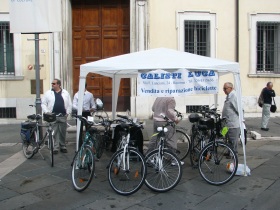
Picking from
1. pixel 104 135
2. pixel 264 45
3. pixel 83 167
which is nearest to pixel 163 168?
pixel 83 167

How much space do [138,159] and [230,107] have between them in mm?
2630

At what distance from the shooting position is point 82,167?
19.3 feet

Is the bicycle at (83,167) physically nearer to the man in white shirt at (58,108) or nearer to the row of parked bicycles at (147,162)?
the row of parked bicycles at (147,162)

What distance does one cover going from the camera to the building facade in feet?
44.0

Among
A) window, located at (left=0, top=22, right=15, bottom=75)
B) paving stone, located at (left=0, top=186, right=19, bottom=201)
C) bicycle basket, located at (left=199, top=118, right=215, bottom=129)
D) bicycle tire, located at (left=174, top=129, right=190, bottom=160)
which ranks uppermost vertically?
window, located at (left=0, top=22, right=15, bottom=75)

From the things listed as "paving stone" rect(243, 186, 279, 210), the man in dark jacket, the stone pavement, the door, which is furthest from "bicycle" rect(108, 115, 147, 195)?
the door

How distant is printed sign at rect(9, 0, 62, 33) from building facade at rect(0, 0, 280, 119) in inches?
179

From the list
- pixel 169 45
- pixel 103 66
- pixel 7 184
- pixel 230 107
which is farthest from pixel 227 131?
pixel 169 45

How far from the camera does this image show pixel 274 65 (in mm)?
→ 14555

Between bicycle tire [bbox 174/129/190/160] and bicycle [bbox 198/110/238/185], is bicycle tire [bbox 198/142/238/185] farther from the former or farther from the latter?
bicycle tire [bbox 174/129/190/160]

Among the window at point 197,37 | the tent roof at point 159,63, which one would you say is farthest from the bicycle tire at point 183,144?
the window at point 197,37

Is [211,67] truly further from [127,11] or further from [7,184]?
[127,11]

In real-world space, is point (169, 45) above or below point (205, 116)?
above

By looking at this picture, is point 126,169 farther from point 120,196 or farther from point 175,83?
point 175,83
